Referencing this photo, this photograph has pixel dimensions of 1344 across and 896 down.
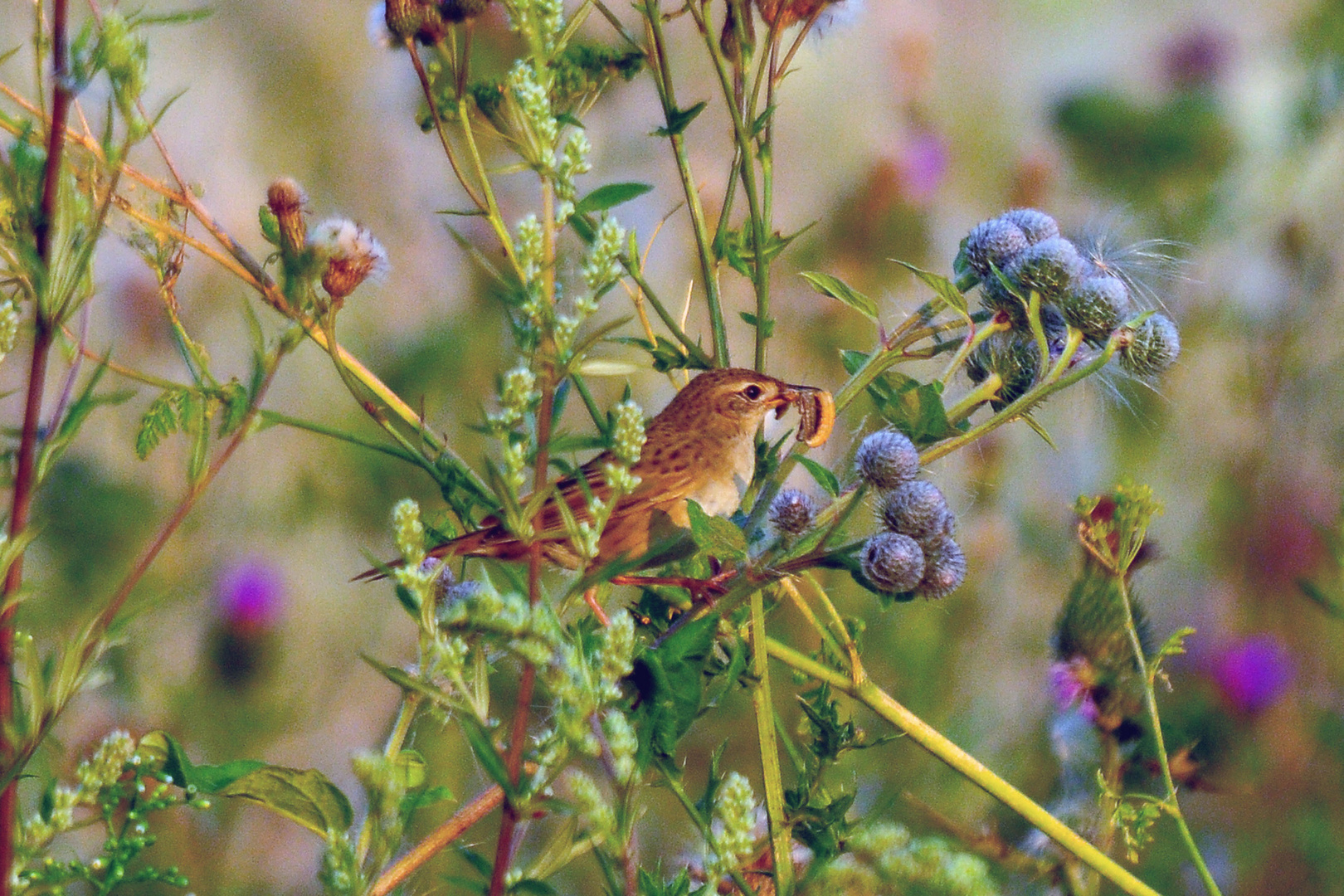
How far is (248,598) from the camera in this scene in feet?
10.7

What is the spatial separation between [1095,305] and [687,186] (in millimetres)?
468

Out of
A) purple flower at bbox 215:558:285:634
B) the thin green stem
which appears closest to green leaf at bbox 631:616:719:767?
the thin green stem

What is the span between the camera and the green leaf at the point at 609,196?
1.14 metres

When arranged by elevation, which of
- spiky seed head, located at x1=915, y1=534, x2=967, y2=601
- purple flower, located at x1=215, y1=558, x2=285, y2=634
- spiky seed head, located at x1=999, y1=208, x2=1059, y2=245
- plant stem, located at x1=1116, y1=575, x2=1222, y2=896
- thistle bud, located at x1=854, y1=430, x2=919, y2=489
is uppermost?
spiky seed head, located at x1=999, y1=208, x2=1059, y2=245

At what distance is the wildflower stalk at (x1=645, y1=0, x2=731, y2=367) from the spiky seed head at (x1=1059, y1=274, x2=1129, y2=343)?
0.39m

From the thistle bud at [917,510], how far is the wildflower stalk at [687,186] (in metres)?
0.23

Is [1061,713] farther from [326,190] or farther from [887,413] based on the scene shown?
[326,190]

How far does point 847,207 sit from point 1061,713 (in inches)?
76.7

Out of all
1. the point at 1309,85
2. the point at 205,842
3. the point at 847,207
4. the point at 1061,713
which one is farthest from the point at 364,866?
the point at 1309,85

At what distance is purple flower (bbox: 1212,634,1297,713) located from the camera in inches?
115

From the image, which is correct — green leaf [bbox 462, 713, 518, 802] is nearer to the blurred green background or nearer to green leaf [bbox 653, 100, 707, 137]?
green leaf [bbox 653, 100, 707, 137]

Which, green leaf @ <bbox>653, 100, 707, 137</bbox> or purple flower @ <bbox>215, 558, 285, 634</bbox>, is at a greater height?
green leaf @ <bbox>653, 100, 707, 137</bbox>

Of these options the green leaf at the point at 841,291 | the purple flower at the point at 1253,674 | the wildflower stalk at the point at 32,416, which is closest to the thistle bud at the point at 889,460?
the green leaf at the point at 841,291

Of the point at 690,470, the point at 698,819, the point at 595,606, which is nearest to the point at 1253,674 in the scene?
the point at 690,470
